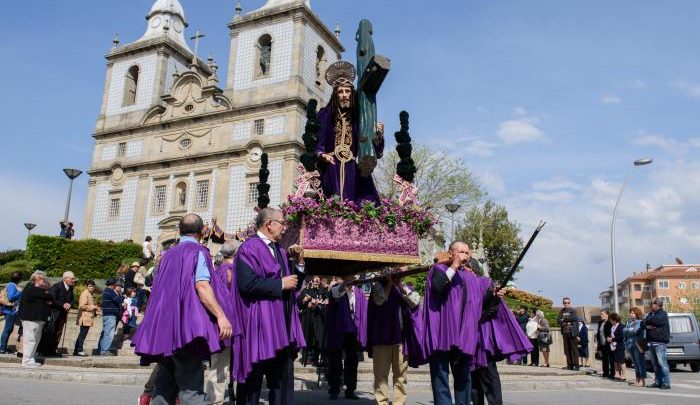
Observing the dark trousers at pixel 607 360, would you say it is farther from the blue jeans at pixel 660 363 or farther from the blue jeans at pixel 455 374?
the blue jeans at pixel 455 374

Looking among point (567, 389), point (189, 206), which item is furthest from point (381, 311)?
point (189, 206)

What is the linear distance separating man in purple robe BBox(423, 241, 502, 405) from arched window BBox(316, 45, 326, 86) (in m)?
34.6

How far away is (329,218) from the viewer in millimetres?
6441

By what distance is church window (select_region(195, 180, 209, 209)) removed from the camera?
3900 centimetres

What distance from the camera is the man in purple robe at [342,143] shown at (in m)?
7.22

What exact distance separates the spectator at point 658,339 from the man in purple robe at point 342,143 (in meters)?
8.21

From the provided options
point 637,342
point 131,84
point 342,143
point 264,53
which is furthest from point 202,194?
point 342,143

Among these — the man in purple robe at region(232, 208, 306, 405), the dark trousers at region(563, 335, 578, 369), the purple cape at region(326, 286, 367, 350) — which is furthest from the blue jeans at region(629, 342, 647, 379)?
the man in purple robe at region(232, 208, 306, 405)

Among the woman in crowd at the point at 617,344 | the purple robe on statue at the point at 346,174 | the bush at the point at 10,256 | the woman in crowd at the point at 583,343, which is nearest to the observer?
the purple robe on statue at the point at 346,174

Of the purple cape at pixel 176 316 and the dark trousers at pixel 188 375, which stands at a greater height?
the purple cape at pixel 176 316

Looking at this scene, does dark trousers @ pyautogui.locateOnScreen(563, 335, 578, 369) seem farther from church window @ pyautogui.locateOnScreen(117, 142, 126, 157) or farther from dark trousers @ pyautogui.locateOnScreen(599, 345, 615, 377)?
church window @ pyautogui.locateOnScreen(117, 142, 126, 157)

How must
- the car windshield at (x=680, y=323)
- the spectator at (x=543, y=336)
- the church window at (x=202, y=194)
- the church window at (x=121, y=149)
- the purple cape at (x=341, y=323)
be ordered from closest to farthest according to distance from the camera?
the purple cape at (x=341, y=323)
the spectator at (x=543, y=336)
the car windshield at (x=680, y=323)
the church window at (x=202, y=194)
the church window at (x=121, y=149)

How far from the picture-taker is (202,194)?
1549 inches

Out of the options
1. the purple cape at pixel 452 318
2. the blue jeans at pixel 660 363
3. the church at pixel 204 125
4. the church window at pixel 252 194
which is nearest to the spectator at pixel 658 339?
the blue jeans at pixel 660 363
